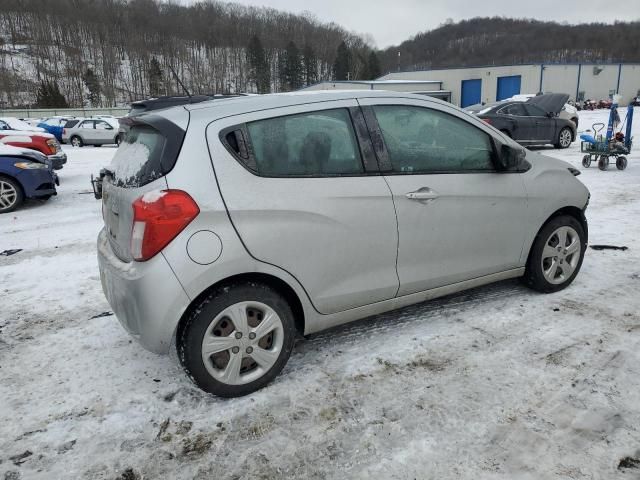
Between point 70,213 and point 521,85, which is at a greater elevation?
point 521,85

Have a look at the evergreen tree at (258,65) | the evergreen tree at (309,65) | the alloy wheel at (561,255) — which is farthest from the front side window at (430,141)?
the evergreen tree at (309,65)

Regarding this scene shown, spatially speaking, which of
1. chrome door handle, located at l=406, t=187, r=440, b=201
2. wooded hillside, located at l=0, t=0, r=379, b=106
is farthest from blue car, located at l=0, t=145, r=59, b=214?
wooded hillside, located at l=0, t=0, r=379, b=106

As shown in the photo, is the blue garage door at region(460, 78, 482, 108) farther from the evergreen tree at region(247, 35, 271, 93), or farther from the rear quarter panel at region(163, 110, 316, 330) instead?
the rear quarter panel at region(163, 110, 316, 330)

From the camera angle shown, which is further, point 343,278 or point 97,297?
point 97,297

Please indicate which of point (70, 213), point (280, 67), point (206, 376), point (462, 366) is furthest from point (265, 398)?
point (280, 67)

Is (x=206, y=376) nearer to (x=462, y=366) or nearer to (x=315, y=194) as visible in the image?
(x=315, y=194)

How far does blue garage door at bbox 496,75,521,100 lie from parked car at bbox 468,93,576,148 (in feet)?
157

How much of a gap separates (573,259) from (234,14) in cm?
14690

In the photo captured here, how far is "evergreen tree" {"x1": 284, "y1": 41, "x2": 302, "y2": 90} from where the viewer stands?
354 feet

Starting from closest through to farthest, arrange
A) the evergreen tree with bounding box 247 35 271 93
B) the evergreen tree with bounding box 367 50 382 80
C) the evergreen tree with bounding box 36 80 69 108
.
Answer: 1. the evergreen tree with bounding box 36 80 69 108
2. the evergreen tree with bounding box 247 35 271 93
3. the evergreen tree with bounding box 367 50 382 80

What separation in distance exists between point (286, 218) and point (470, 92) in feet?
223

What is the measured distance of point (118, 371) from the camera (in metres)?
3.09

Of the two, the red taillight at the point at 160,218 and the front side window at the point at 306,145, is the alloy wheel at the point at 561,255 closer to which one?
the front side window at the point at 306,145

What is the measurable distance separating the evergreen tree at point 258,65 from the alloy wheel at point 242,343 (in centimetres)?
10996
